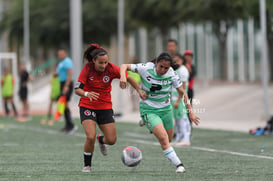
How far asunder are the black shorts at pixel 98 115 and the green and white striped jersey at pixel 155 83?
0.67 metres

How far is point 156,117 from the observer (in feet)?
38.1

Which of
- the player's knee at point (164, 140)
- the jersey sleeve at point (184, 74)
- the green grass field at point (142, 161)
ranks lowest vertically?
the green grass field at point (142, 161)

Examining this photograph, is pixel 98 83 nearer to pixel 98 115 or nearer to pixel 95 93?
pixel 95 93

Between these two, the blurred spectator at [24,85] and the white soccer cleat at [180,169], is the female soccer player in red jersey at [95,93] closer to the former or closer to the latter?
the white soccer cleat at [180,169]

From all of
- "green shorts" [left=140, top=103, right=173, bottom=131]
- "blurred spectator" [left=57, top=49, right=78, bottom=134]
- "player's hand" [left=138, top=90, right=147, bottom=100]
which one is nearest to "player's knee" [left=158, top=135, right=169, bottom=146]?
Answer: "green shorts" [left=140, top=103, right=173, bottom=131]

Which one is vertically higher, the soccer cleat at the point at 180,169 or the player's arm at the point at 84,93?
the player's arm at the point at 84,93

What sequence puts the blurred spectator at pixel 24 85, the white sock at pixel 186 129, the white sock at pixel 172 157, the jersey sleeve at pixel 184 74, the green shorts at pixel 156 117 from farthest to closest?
the blurred spectator at pixel 24 85
the white sock at pixel 186 129
the jersey sleeve at pixel 184 74
the green shorts at pixel 156 117
the white sock at pixel 172 157

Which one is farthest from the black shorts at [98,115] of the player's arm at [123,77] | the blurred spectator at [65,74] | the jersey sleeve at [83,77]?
the blurred spectator at [65,74]

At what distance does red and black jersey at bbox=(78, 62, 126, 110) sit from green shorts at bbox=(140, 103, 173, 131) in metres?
0.66

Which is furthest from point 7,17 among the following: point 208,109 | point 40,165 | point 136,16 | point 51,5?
point 40,165

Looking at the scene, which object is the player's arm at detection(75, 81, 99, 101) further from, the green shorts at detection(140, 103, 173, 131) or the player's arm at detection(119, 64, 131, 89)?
the green shorts at detection(140, 103, 173, 131)

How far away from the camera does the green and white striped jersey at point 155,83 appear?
1162cm

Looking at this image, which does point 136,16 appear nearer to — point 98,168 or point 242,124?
point 242,124

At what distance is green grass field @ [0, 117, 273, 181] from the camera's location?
1067 centimetres
